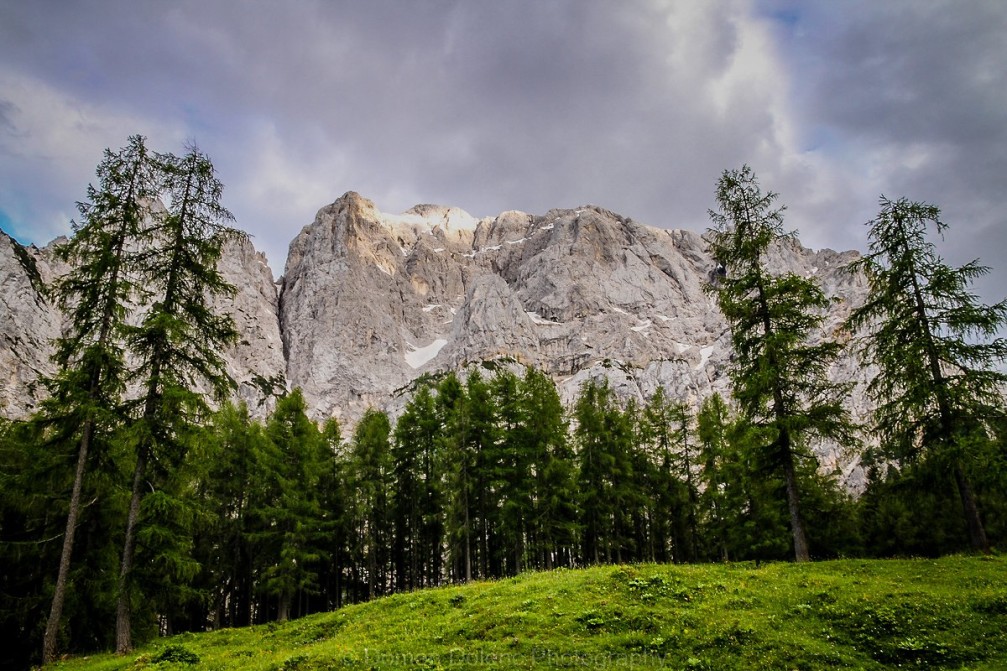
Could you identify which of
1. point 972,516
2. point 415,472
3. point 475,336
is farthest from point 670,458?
point 475,336

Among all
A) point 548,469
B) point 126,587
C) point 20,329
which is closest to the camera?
point 126,587

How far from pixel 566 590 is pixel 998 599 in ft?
30.7

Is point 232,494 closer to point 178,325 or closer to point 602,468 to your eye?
point 178,325

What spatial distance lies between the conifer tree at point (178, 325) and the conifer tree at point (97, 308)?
0.67 metres

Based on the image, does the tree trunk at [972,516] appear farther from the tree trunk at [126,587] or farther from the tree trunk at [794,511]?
the tree trunk at [126,587]

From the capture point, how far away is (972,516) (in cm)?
1798

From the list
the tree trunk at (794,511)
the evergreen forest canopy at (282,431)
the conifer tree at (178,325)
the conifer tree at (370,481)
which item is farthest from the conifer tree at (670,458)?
the conifer tree at (178,325)

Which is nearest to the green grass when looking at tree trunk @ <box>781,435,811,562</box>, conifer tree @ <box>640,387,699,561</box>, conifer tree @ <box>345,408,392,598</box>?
tree trunk @ <box>781,435,811,562</box>

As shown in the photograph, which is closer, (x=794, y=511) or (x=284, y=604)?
(x=794, y=511)

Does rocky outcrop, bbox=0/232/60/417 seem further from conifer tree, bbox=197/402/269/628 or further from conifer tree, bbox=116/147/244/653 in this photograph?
conifer tree, bbox=116/147/244/653

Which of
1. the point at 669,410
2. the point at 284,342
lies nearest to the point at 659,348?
the point at 284,342

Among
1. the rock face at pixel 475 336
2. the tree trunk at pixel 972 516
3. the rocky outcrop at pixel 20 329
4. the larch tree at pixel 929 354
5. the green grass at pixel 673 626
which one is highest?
the rock face at pixel 475 336

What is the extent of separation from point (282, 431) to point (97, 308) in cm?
1408

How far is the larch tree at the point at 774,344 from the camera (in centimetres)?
1978
